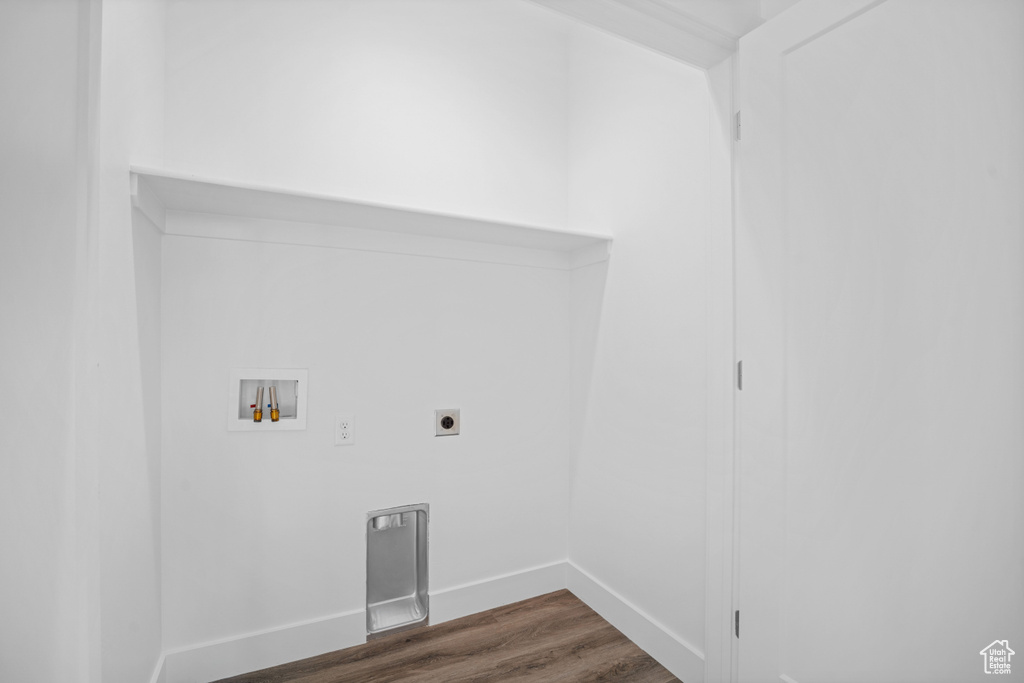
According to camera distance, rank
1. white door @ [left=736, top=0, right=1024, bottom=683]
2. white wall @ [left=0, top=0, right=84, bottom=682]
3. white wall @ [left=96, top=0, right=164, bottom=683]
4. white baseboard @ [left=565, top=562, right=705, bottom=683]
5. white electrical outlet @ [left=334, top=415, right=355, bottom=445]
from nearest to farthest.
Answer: white wall @ [left=0, top=0, right=84, bottom=682] < white door @ [left=736, top=0, right=1024, bottom=683] < white wall @ [left=96, top=0, right=164, bottom=683] < white baseboard @ [left=565, top=562, right=705, bottom=683] < white electrical outlet @ [left=334, top=415, right=355, bottom=445]

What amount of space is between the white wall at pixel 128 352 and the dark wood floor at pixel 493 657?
609 millimetres

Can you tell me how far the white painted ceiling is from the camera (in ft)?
4.26

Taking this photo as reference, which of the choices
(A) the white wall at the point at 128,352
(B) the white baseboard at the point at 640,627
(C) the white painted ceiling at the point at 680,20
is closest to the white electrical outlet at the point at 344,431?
(A) the white wall at the point at 128,352

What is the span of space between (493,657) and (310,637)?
72 cm

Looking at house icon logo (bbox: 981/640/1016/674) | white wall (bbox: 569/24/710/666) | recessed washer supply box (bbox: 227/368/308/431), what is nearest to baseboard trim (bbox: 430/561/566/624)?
white wall (bbox: 569/24/710/666)

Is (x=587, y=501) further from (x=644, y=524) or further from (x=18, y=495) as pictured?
(x=18, y=495)

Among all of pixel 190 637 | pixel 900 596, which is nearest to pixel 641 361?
pixel 900 596

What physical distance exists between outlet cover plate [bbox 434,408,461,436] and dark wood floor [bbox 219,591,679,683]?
0.83 m

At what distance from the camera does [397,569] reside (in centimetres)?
208

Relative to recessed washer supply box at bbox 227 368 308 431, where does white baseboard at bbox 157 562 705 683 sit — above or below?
below

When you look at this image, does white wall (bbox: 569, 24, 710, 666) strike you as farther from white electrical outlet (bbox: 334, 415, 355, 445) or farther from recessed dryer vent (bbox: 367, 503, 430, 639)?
white electrical outlet (bbox: 334, 415, 355, 445)

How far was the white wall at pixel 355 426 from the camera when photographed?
1.75 m

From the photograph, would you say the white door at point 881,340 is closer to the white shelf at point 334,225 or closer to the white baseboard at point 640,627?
the white baseboard at point 640,627

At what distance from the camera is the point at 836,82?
119cm
